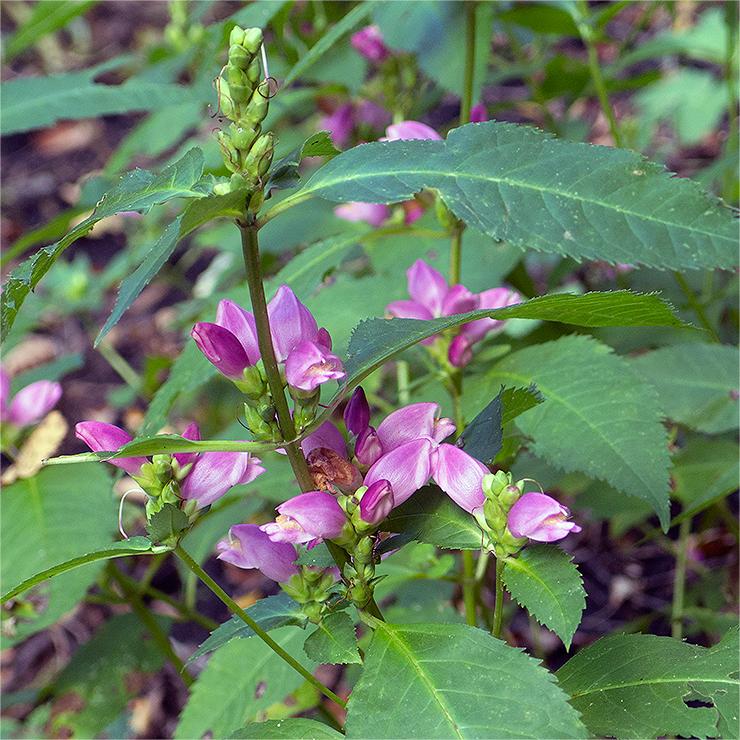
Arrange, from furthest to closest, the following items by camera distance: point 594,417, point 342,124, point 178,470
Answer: point 342,124
point 594,417
point 178,470

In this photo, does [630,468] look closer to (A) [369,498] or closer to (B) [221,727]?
(A) [369,498]

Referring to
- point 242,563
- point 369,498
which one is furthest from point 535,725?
point 242,563

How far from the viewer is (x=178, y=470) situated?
0.88 metres

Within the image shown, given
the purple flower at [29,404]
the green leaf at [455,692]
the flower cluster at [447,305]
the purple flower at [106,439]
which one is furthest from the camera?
the purple flower at [29,404]

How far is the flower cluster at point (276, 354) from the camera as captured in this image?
0.83 metres

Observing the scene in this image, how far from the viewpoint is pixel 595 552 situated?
2416mm

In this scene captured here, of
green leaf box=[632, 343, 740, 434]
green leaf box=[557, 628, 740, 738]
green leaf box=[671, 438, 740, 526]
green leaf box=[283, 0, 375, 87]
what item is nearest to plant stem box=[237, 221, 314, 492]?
green leaf box=[557, 628, 740, 738]

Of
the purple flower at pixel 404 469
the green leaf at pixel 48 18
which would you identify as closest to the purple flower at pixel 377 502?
the purple flower at pixel 404 469

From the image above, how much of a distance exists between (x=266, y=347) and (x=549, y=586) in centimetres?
33

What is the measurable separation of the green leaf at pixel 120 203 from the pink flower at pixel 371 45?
124 centimetres

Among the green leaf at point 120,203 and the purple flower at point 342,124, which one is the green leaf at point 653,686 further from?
the purple flower at point 342,124

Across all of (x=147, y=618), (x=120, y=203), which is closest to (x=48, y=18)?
(x=147, y=618)

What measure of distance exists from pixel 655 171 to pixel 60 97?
3.72 feet

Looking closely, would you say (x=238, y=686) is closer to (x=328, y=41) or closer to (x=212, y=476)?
(x=212, y=476)
